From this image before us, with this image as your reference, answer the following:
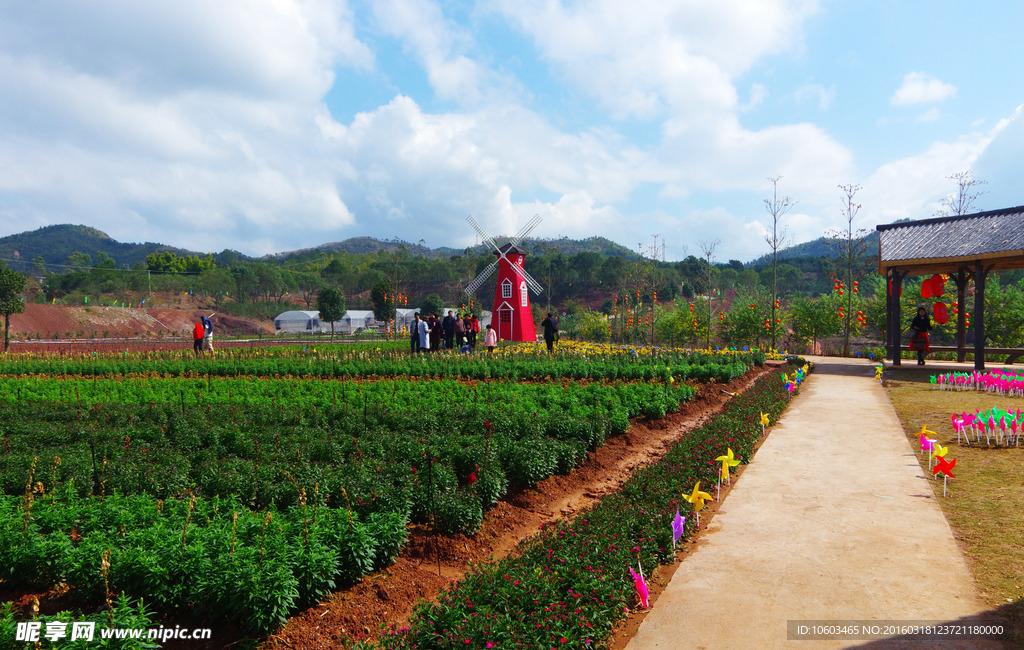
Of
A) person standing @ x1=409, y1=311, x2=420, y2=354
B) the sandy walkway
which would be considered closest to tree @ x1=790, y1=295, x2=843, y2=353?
person standing @ x1=409, y1=311, x2=420, y2=354

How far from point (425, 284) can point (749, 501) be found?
85.7m

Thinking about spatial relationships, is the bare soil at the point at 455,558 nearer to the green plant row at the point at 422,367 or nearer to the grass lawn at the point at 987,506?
the grass lawn at the point at 987,506

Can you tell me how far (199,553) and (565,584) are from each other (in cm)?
257

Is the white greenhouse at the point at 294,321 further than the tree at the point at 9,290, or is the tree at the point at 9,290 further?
the white greenhouse at the point at 294,321

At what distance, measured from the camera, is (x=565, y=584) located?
13.0ft

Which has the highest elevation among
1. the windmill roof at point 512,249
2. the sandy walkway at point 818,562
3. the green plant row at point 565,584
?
the windmill roof at point 512,249

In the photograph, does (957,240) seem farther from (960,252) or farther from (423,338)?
(423,338)

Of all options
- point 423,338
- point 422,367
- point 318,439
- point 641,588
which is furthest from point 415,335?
point 641,588

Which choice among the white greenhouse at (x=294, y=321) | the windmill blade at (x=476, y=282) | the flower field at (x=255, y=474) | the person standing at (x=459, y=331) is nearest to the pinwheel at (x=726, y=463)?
the flower field at (x=255, y=474)

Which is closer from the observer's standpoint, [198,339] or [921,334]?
[921,334]

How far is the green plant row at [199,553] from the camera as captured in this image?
3654 mm

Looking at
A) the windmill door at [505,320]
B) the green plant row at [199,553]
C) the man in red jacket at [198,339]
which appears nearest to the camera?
the green plant row at [199,553]

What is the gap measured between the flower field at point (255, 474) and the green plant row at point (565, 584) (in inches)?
35.8

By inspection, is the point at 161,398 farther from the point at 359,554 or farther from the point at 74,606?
the point at 359,554
